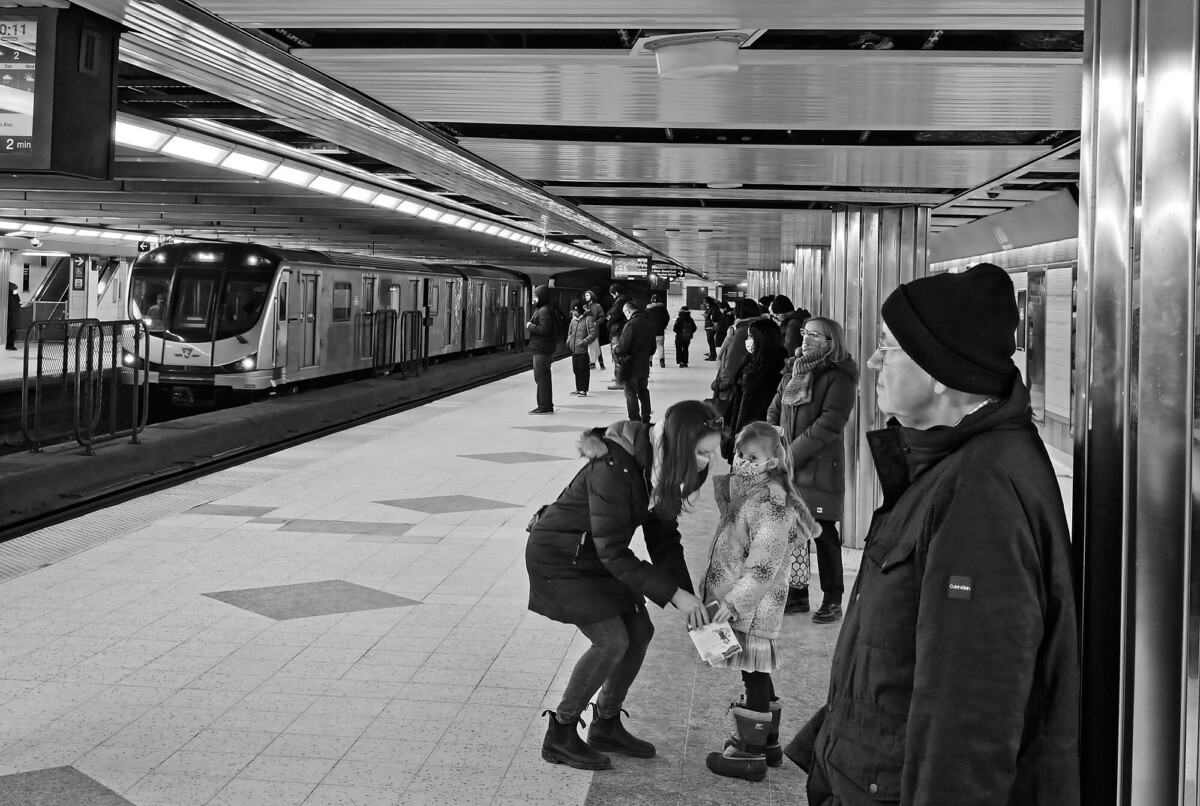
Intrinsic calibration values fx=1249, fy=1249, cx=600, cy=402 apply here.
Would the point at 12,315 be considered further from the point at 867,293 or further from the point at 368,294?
the point at 867,293

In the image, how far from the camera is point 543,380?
64.3 feet

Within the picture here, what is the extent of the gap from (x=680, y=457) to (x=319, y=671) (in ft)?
8.01

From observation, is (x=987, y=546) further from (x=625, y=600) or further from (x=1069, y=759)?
(x=625, y=600)

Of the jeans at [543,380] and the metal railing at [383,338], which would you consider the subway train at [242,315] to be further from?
the jeans at [543,380]

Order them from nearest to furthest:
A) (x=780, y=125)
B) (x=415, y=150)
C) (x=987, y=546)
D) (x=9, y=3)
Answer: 1. (x=987, y=546)
2. (x=9, y=3)
3. (x=780, y=125)
4. (x=415, y=150)

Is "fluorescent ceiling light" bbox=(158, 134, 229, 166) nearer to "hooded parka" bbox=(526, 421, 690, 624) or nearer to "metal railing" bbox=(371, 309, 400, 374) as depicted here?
"hooded parka" bbox=(526, 421, 690, 624)

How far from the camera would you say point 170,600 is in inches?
293

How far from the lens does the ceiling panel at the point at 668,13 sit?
4.52m

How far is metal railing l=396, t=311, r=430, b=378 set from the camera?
94.8 feet

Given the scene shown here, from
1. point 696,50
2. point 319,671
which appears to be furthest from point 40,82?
point 696,50

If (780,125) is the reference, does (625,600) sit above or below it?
below

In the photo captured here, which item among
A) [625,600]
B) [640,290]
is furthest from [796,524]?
[640,290]

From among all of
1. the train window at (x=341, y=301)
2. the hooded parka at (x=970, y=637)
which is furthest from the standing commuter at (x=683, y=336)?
the hooded parka at (x=970, y=637)

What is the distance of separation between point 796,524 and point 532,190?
298 inches
